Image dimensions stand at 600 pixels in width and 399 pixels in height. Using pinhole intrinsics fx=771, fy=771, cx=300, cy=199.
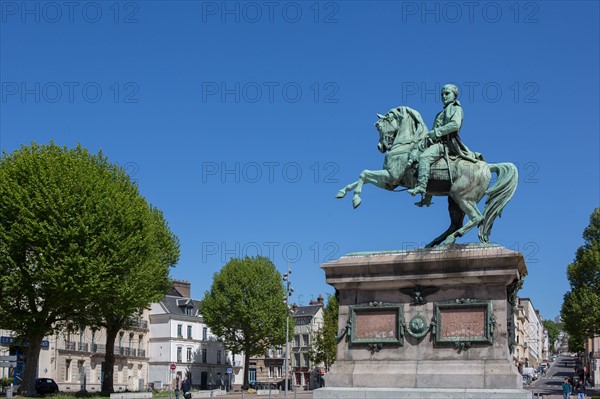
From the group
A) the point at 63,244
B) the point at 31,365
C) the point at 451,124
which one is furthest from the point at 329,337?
the point at 451,124

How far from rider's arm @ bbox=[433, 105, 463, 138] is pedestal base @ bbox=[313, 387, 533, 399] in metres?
6.30

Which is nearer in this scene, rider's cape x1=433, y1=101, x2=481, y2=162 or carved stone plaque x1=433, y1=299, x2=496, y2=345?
carved stone plaque x1=433, y1=299, x2=496, y2=345

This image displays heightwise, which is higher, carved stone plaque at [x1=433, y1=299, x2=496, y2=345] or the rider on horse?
the rider on horse

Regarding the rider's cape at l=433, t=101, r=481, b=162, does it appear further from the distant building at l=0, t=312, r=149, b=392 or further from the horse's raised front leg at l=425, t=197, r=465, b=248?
the distant building at l=0, t=312, r=149, b=392

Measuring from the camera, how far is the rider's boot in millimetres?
19000

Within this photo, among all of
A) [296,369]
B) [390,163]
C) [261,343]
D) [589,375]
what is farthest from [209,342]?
[390,163]

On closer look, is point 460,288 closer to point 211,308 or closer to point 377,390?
point 377,390

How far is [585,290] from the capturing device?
192 ft

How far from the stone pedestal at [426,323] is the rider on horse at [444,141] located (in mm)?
2097

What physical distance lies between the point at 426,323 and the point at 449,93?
20.0 feet

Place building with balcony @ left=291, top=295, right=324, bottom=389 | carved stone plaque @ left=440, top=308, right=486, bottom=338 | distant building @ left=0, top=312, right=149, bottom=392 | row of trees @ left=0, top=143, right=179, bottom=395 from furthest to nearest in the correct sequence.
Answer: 1. building with balcony @ left=291, top=295, right=324, bottom=389
2. distant building @ left=0, top=312, right=149, bottom=392
3. row of trees @ left=0, top=143, right=179, bottom=395
4. carved stone plaque @ left=440, top=308, right=486, bottom=338

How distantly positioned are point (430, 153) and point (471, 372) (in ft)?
17.9

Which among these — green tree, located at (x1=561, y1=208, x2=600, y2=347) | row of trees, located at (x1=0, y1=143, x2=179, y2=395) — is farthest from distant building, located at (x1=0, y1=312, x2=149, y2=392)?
green tree, located at (x1=561, y1=208, x2=600, y2=347)

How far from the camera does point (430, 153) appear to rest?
758 inches
